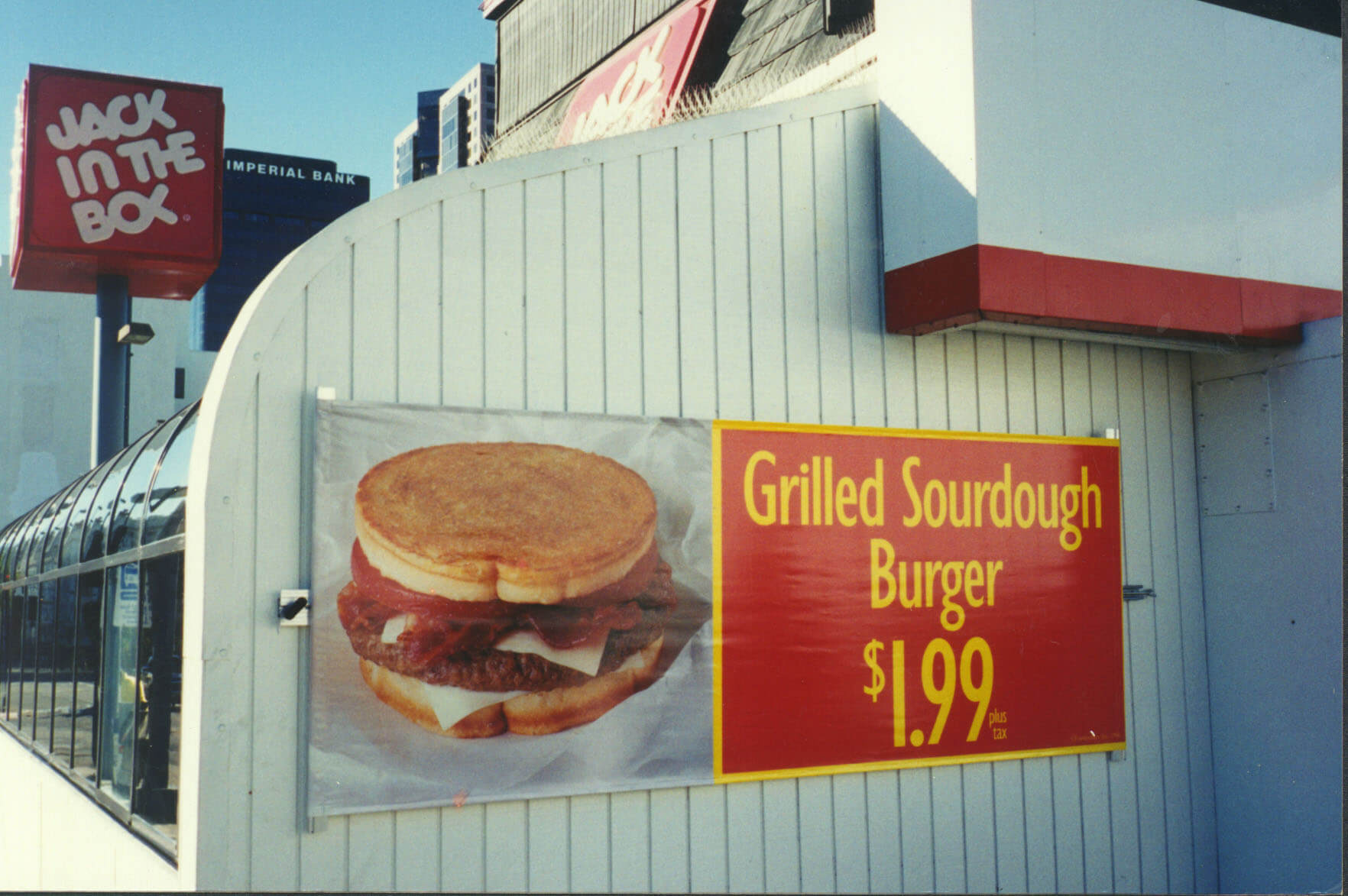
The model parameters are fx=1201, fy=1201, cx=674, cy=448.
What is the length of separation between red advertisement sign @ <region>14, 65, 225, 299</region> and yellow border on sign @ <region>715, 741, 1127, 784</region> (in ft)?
30.0

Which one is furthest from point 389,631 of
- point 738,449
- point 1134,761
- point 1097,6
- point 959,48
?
point 1097,6

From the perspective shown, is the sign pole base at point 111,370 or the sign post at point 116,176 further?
the sign pole base at point 111,370

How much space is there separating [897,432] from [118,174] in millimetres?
9473

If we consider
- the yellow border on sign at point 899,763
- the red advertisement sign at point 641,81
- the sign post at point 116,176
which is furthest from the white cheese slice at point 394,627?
the sign post at point 116,176

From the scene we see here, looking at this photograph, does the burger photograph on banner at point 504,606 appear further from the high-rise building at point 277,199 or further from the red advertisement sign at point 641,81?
the high-rise building at point 277,199

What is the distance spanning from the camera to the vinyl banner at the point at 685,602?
4902 millimetres

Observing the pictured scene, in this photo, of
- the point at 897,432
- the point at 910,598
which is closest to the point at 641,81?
the point at 897,432

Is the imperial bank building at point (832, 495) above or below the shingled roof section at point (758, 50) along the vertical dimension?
below

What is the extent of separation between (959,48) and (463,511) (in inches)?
131

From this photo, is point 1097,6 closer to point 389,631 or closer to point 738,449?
point 738,449

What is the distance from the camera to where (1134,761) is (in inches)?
265

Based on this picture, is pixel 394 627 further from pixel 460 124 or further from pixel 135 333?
pixel 460 124

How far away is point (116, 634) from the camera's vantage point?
713 centimetres

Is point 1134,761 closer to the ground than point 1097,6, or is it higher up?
closer to the ground
